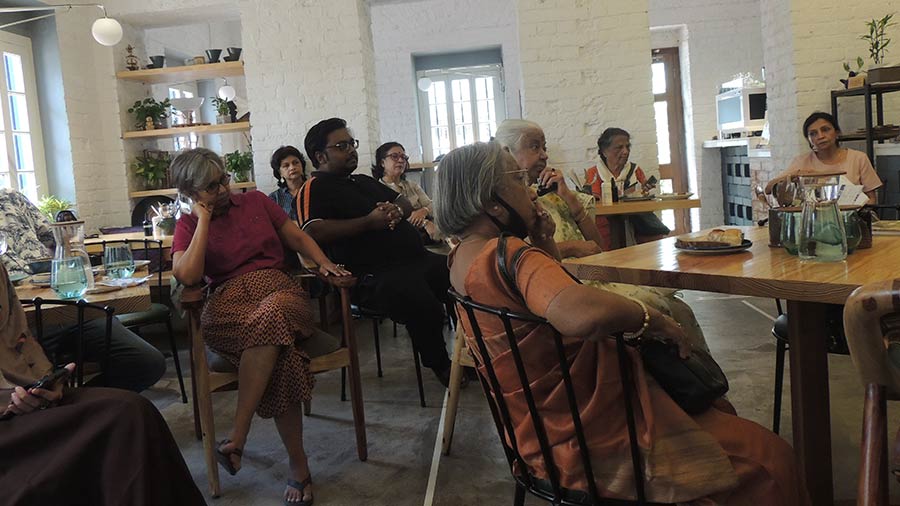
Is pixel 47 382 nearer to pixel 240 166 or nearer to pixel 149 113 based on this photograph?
pixel 240 166

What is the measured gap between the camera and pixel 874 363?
935 mm

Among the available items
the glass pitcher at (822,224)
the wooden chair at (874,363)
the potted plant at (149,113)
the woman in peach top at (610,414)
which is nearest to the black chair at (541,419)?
the woman in peach top at (610,414)

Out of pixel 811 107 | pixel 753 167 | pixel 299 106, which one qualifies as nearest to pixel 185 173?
pixel 299 106

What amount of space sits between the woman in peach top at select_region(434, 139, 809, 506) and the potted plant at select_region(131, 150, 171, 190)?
5545 mm

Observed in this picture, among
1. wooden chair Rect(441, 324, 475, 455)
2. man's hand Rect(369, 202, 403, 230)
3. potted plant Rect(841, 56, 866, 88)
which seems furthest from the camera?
potted plant Rect(841, 56, 866, 88)

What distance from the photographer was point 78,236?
3373 millimetres

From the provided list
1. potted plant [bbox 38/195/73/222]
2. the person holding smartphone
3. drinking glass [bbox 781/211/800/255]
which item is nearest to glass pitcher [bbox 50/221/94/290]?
the person holding smartphone

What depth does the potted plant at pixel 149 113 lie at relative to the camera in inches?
246

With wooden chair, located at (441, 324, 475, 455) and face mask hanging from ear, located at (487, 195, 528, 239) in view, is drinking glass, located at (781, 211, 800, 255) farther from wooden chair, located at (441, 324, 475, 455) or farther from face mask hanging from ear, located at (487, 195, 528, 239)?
wooden chair, located at (441, 324, 475, 455)

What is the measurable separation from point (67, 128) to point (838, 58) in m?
5.82

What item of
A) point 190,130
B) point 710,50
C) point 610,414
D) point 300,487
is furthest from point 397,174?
point 710,50

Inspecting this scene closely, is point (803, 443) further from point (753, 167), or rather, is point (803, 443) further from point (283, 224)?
point (753, 167)

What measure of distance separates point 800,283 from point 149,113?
5.89 m

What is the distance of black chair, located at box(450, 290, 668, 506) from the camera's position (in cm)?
130
